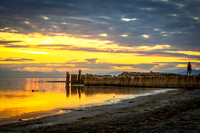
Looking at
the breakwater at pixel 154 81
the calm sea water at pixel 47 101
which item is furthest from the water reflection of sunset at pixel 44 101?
the breakwater at pixel 154 81

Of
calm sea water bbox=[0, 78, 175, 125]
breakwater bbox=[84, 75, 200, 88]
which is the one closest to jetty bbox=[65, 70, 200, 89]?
breakwater bbox=[84, 75, 200, 88]

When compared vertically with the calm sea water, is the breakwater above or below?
above

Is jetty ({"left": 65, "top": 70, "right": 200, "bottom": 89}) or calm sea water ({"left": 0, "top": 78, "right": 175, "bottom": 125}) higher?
jetty ({"left": 65, "top": 70, "right": 200, "bottom": 89})

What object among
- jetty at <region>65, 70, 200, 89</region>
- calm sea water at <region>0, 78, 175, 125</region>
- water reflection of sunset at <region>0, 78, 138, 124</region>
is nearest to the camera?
calm sea water at <region>0, 78, 175, 125</region>

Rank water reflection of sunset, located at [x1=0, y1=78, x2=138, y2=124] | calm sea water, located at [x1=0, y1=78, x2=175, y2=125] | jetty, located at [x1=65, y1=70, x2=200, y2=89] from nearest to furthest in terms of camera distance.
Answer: calm sea water, located at [x1=0, y1=78, x2=175, y2=125] → water reflection of sunset, located at [x1=0, y1=78, x2=138, y2=124] → jetty, located at [x1=65, y1=70, x2=200, y2=89]

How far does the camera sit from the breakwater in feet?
123

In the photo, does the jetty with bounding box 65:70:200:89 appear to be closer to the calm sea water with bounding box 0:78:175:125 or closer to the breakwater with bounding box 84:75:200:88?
the breakwater with bounding box 84:75:200:88

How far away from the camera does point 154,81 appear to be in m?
42.9

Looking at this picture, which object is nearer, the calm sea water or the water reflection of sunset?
the calm sea water

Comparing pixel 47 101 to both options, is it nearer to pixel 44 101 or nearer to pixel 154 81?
pixel 44 101

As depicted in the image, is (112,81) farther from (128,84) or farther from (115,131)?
(115,131)

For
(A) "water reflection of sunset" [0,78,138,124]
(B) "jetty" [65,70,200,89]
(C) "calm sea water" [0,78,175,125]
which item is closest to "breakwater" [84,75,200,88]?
(B) "jetty" [65,70,200,89]

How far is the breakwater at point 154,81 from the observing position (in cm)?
3741

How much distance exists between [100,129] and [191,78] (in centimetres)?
3355
